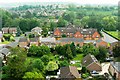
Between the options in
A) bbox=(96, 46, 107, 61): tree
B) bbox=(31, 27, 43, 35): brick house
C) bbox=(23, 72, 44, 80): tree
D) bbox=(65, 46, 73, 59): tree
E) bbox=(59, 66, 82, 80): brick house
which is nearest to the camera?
bbox=(23, 72, 44, 80): tree

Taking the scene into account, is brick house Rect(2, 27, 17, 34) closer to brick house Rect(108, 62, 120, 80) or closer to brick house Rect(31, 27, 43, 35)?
brick house Rect(31, 27, 43, 35)

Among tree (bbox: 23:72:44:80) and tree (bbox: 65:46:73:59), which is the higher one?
tree (bbox: 23:72:44:80)

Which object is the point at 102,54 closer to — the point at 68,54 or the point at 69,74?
the point at 68,54

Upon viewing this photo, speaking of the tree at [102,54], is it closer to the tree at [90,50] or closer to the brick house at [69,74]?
the tree at [90,50]

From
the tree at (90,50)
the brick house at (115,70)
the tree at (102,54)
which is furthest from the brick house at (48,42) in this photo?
the brick house at (115,70)

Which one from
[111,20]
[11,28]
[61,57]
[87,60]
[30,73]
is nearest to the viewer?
[30,73]

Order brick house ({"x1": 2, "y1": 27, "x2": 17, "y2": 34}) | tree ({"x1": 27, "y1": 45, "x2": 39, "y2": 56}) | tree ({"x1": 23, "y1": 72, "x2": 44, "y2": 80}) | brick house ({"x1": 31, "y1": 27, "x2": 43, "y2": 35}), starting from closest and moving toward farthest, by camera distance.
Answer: tree ({"x1": 23, "y1": 72, "x2": 44, "y2": 80}) < tree ({"x1": 27, "y1": 45, "x2": 39, "y2": 56}) < brick house ({"x1": 31, "y1": 27, "x2": 43, "y2": 35}) < brick house ({"x1": 2, "y1": 27, "x2": 17, "y2": 34})

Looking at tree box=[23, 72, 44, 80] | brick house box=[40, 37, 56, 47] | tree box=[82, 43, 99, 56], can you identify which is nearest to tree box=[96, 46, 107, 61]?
tree box=[82, 43, 99, 56]

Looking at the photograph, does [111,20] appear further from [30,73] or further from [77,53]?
[30,73]

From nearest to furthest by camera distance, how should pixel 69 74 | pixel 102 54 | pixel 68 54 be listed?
pixel 69 74 < pixel 102 54 < pixel 68 54

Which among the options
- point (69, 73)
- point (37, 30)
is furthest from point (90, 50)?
point (37, 30)

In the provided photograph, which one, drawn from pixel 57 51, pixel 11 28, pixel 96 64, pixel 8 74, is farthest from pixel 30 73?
pixel 11 28
